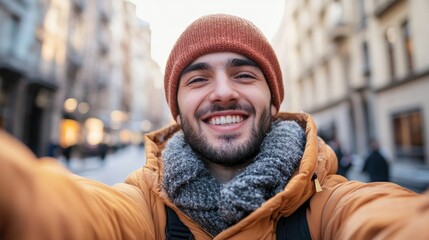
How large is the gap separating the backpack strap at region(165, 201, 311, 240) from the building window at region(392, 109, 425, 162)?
12.7 meters

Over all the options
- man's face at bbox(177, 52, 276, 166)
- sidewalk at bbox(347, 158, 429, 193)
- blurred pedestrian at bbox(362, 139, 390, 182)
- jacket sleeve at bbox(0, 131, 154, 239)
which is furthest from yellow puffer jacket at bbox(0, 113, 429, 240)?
sidewalk at bbox(347, 158, 429, 193)

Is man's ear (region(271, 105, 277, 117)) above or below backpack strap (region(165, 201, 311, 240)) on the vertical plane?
above

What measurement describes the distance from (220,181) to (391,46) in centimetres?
1495

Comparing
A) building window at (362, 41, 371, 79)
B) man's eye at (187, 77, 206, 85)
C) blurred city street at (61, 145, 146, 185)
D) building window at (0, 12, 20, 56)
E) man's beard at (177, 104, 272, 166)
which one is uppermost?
building window at (0, 12, 20, 56)

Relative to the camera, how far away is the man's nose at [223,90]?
177cm

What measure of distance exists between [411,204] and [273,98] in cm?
141

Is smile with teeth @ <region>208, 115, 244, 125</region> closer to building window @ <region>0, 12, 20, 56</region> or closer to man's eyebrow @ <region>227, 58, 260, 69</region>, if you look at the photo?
man's eyebrow @ <region>227, 58, 260, 69</region>

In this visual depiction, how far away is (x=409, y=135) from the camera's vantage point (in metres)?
12.8

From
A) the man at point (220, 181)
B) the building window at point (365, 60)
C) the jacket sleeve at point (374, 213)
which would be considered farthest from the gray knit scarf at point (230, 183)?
the building window at point (365, 60)

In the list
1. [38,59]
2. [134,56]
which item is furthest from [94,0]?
[134,56]

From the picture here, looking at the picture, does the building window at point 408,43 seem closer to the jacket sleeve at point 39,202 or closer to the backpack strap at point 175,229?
the backpack strap at point 175,229

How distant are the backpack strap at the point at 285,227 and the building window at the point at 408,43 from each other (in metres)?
13.6

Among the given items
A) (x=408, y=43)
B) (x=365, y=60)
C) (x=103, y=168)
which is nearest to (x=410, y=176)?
(x=408, y=43)

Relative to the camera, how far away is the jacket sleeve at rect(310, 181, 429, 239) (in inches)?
27.0
